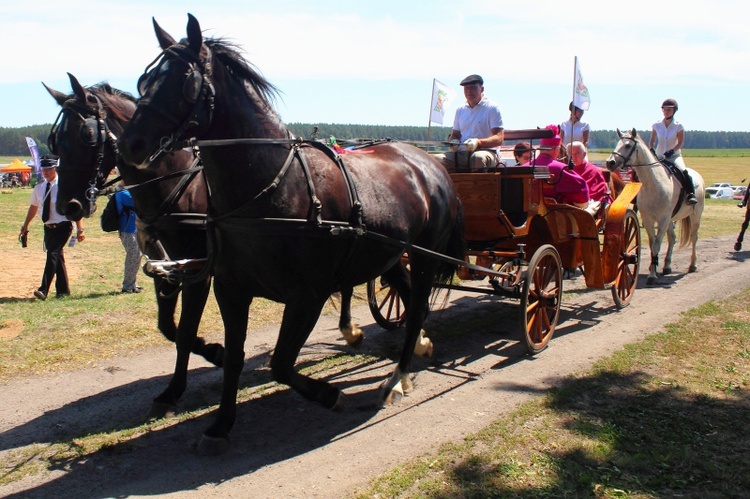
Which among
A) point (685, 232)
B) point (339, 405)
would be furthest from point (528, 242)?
point (685, 232)

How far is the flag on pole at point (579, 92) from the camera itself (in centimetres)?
952

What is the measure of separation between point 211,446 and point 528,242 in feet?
15.3

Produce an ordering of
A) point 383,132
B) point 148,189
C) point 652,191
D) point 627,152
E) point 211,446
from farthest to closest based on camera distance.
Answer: point 383,132, point 652,191, point 627,152, point 148,189, point 211,446

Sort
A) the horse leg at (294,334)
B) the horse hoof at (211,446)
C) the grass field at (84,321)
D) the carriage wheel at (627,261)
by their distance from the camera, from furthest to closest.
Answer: the carriage wheel at (627,261), the grass field at (84,321), the horse leg at (294,334), the horse hoof at (211,446)

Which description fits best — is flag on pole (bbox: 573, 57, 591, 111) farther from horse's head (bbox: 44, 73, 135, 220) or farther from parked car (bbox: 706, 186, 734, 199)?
parked car (bbox: 706, 186, 734, 199)

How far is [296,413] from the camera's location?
17.6 ft

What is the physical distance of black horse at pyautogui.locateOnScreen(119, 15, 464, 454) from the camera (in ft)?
13.5

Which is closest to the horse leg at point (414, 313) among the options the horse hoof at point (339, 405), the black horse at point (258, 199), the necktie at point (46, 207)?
the horse hoof at point (339, 405)

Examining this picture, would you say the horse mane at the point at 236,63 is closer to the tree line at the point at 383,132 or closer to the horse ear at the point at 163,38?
the horse ear at the point at 163,38

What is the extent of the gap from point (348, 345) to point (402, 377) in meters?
1.51

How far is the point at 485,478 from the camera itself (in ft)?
13.5

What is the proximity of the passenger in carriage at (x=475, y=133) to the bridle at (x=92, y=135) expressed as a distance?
11.1 feet

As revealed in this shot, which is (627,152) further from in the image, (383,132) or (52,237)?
(383,132)

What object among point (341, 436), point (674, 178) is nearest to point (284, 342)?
point (341, 436)
